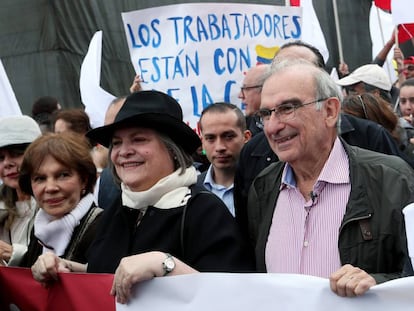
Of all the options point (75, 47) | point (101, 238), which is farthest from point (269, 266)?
point (75, 47)

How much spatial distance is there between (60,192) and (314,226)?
133cm

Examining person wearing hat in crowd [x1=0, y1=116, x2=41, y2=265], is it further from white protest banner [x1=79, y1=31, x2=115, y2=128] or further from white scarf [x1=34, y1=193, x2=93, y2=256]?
white protest banner [x1=79, y1=31, x2=115, y2=128]

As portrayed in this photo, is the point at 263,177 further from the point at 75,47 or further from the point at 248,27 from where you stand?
the point at 75,47

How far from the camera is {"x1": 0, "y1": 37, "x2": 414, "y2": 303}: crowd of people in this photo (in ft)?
10.4

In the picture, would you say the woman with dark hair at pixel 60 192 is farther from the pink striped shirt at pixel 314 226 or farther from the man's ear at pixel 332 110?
the man's ear at pixel 332 110

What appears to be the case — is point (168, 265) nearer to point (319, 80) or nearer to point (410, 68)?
point (319, 80)

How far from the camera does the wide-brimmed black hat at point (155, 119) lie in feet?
11.8

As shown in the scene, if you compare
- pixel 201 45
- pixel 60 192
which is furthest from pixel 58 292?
pixel 201 45

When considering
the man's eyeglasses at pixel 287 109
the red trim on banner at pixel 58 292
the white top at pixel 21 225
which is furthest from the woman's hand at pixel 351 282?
the white top at pixel 21 225

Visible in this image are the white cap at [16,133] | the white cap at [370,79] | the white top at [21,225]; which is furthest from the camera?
the white cap at [370,79]

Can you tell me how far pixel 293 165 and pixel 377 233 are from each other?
455mm

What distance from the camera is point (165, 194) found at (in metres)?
3.54

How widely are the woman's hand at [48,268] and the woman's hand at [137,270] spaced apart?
1.64ft

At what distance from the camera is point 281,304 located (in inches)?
120
